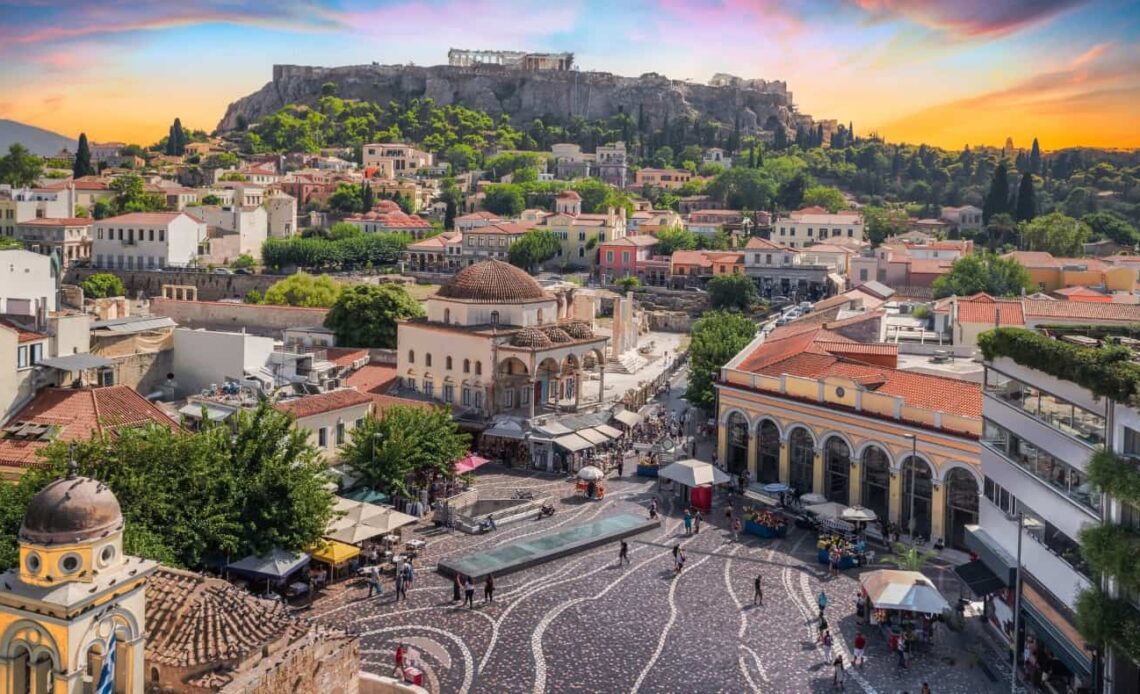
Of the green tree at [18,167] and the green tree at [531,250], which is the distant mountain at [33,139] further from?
the green tree at [531,250]

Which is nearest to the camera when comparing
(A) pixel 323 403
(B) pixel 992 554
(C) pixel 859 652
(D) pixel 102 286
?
(C) pixel 859 652

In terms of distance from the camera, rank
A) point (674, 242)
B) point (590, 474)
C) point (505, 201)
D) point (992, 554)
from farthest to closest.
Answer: point (505, 201), point (674, 242), point (590, 474), point (992, 554)

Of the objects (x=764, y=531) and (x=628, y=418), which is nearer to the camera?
(x=764, y=531)

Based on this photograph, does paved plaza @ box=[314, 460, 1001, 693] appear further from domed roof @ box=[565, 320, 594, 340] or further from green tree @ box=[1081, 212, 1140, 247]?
green tree @ box=[1081, 212, 1140, 247]

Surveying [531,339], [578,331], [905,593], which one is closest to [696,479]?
[905,593]

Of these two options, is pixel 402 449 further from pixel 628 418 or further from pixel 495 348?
pixel 628 418

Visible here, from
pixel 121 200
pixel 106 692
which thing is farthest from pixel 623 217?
pixel 106 692
